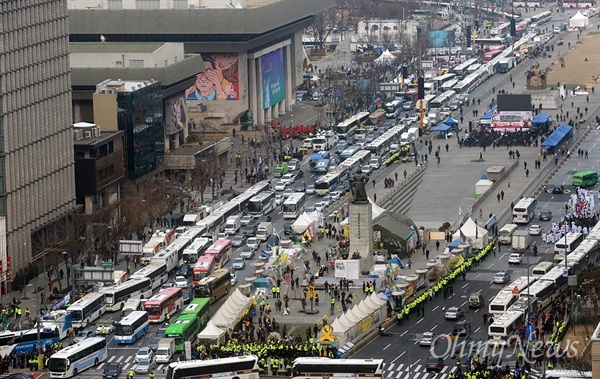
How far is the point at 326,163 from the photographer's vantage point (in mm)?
174375

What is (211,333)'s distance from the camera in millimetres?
114688

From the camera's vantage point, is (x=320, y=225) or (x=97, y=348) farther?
(x=320, y=225)

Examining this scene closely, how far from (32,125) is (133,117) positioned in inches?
891

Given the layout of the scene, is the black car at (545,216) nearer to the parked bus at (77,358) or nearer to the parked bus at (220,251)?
the parked bus at (220,251)

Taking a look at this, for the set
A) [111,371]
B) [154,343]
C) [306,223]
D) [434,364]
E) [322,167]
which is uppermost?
[306,223]

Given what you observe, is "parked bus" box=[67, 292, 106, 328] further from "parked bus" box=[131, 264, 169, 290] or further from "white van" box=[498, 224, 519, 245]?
"white van" box=[498, 224, 519, 245]

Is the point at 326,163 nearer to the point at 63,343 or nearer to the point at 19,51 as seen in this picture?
the point at 19,51

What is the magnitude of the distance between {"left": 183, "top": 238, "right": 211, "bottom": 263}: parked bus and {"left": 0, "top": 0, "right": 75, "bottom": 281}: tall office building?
398 inches

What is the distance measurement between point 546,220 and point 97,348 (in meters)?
49.2

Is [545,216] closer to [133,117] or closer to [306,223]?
[306,223]

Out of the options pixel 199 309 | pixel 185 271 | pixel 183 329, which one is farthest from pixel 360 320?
pixel 185 271

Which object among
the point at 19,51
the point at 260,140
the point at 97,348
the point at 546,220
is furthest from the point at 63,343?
the point at 260,140

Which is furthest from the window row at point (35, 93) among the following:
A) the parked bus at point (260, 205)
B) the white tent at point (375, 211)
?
the white tent at point (375, 211)

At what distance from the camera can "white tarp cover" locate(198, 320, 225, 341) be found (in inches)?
4503
